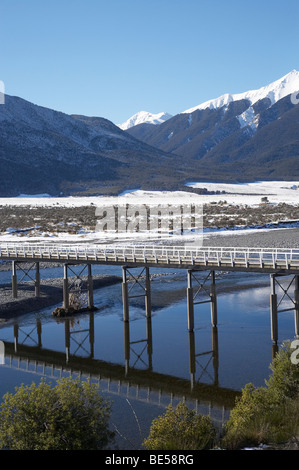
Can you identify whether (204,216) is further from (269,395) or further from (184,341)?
(269,395)

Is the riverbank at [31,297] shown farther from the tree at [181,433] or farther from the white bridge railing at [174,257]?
the tree at [181,433]

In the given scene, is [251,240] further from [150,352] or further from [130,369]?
[130,369]

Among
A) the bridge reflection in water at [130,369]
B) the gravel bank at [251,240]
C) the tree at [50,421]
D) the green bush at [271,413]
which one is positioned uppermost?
the gravel bank at [251,240]

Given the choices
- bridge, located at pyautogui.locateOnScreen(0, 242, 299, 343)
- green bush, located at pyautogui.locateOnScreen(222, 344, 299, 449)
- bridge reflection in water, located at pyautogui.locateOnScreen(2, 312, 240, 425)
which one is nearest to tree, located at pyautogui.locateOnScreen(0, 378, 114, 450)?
green bush, located at pyautogui.locateOnScreen(222, 344, 299, 449)

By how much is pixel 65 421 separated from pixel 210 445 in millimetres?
4603

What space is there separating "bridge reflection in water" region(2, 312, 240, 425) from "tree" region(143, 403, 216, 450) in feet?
15.3

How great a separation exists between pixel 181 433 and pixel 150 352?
16.7m

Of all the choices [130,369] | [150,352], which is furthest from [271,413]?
[150,352]

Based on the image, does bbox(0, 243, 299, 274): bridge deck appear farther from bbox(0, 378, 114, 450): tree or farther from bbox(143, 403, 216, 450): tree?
bbox(0, 378, 114, 450): tree

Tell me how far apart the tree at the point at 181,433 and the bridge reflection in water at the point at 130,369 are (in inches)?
184

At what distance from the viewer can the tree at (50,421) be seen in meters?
16.9

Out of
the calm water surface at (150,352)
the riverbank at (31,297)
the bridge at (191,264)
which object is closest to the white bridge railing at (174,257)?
the bridge at (191,264)

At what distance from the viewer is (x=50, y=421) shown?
1692 cm

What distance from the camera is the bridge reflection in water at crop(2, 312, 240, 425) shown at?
25859 mm
